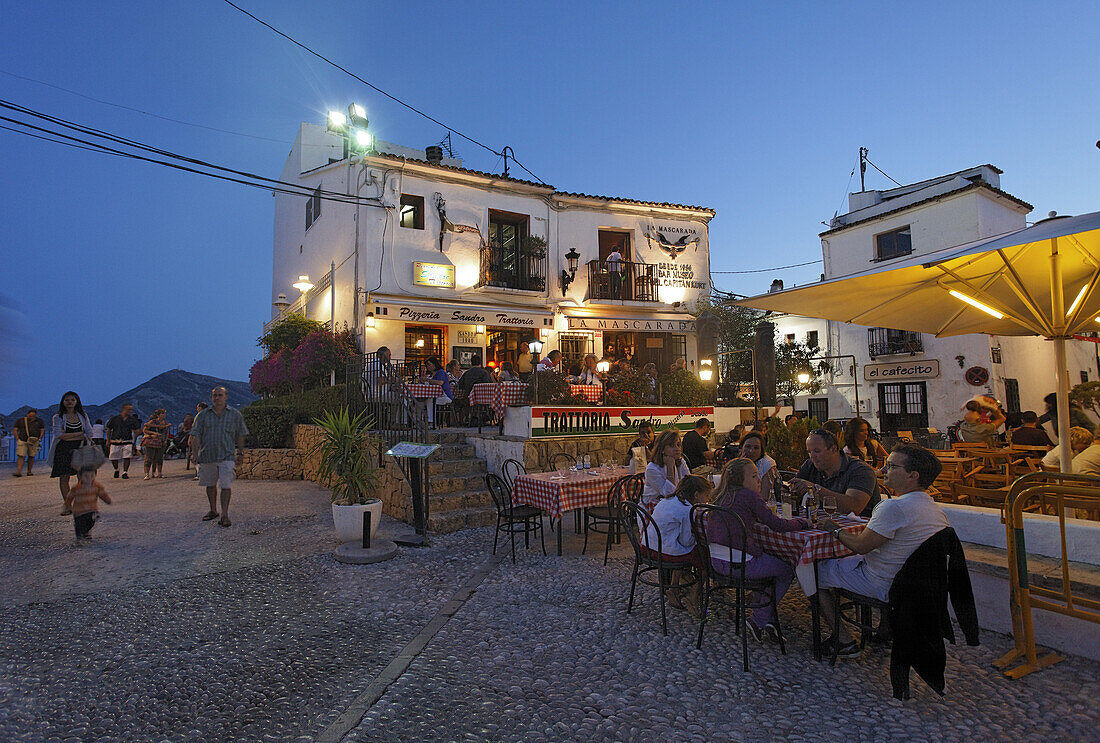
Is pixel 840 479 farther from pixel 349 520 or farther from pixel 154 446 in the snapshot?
pixel 154 446

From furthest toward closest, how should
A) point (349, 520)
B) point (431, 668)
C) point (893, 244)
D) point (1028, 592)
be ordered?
point (893, 244) < point (349, 520) < point (431, 668) < point (1028, 592)

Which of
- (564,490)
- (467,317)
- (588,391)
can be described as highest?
(467,317)

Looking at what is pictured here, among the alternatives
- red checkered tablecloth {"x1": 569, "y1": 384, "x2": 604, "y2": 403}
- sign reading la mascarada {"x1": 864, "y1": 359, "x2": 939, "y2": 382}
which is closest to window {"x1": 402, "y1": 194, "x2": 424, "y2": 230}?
red checkered tablecloth {"x1": 569, "y1": 384, "x2": 604, "y2": 403}

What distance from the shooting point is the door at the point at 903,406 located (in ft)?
64.6

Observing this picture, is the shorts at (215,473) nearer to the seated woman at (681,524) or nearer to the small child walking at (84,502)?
the small child walking at (84,502)

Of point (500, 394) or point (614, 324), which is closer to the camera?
point (500, 394)

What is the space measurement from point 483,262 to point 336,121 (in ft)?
22.6

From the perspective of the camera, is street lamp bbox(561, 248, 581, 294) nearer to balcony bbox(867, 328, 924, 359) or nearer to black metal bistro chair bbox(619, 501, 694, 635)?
balcony bbox(867, 328, 924, 359)

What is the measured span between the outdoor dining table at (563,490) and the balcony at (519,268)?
30.5 ft

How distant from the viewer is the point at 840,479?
4371 mm

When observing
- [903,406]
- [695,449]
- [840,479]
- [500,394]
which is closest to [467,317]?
[500,394]

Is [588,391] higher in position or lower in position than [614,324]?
lower

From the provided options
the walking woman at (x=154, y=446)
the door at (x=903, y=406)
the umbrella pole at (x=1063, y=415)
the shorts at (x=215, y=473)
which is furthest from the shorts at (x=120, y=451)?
the door at (x=903, y=406)

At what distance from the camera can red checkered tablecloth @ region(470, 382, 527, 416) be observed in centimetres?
984
